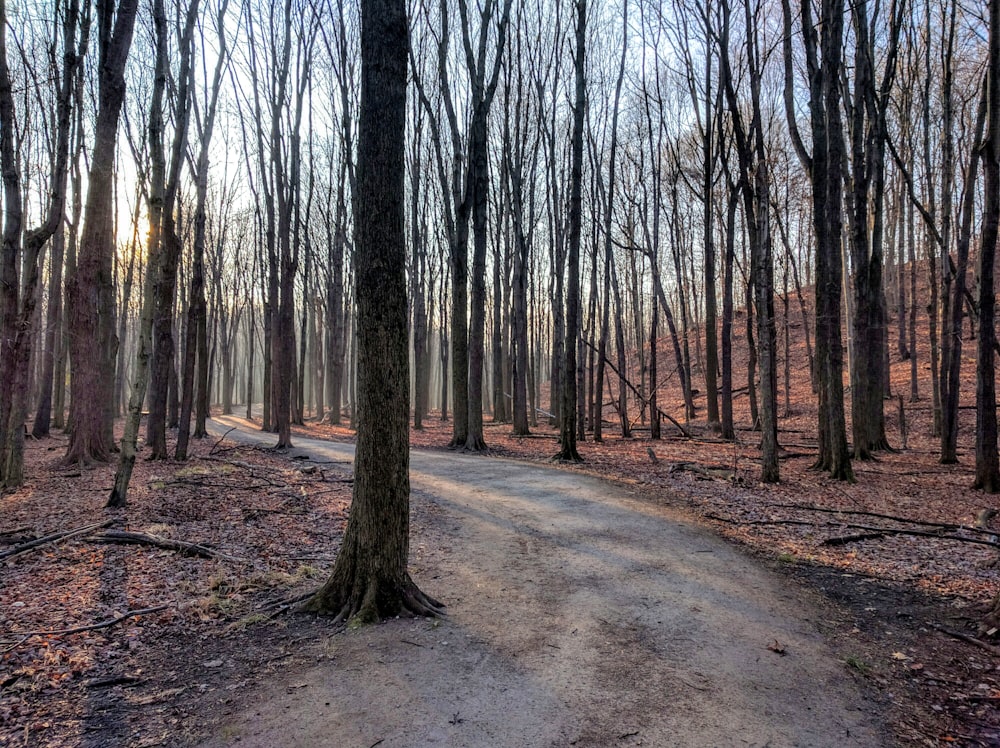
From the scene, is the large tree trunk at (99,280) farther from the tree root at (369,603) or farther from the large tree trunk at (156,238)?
the tree root at (369,603)

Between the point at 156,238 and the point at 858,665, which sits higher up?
the point at 156,238

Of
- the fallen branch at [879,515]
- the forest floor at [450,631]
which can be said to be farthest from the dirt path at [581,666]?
the fallen branch at [879,515]

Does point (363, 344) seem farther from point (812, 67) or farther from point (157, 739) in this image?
point (812, 67)

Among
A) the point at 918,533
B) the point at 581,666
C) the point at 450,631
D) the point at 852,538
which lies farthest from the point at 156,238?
the point at 918,533

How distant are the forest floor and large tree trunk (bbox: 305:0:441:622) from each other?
441 millimetres

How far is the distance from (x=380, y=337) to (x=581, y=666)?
267 centimetres

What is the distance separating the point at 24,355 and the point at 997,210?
14.7 m

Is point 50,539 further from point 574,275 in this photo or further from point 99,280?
point 574,275

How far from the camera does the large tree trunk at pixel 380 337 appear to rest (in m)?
4.32

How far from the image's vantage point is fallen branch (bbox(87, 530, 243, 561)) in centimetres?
575

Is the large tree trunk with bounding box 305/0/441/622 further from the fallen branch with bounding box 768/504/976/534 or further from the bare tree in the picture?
the bare tree

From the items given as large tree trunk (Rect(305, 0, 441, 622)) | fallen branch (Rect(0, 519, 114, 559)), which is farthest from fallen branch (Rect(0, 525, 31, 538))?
large tree trunk (Rect(305, 0, 441, 622))

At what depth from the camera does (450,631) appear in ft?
13.5

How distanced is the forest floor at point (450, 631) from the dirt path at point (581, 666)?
21 mm
